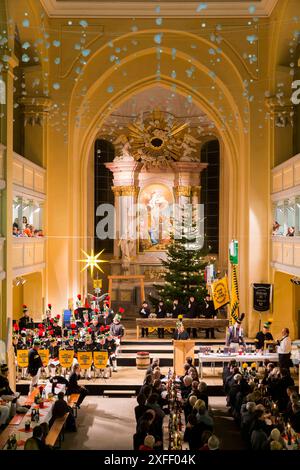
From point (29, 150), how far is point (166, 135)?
726 centimetres

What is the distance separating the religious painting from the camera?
87.7 ft

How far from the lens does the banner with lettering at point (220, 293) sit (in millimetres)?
18402

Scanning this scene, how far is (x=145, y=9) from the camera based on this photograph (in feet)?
66.1

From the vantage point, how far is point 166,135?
26.2 meters

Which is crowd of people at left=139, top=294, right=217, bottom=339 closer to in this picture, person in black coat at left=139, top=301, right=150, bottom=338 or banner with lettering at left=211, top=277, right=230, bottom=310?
person in black coat at left=139, top=301, right=150, bottom=338

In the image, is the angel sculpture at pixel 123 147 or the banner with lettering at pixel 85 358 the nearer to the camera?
the banner with lettering at pixel 85 358

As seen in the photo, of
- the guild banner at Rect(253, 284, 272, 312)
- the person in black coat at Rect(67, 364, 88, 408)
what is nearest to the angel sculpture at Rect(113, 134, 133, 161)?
the guild banner at Rect(253, 284, 272, 312)

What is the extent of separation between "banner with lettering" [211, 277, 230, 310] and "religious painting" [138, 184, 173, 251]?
8268mm

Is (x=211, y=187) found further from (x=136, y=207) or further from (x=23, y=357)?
(x=23, y=357)

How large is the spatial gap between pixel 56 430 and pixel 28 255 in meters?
7.56

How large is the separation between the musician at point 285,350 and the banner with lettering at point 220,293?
328cm

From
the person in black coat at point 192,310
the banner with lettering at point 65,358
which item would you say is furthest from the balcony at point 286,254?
→ the banner with lettering at point 65,358

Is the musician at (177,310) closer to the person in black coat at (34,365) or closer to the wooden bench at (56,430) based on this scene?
the person in black coat at (34,365)
